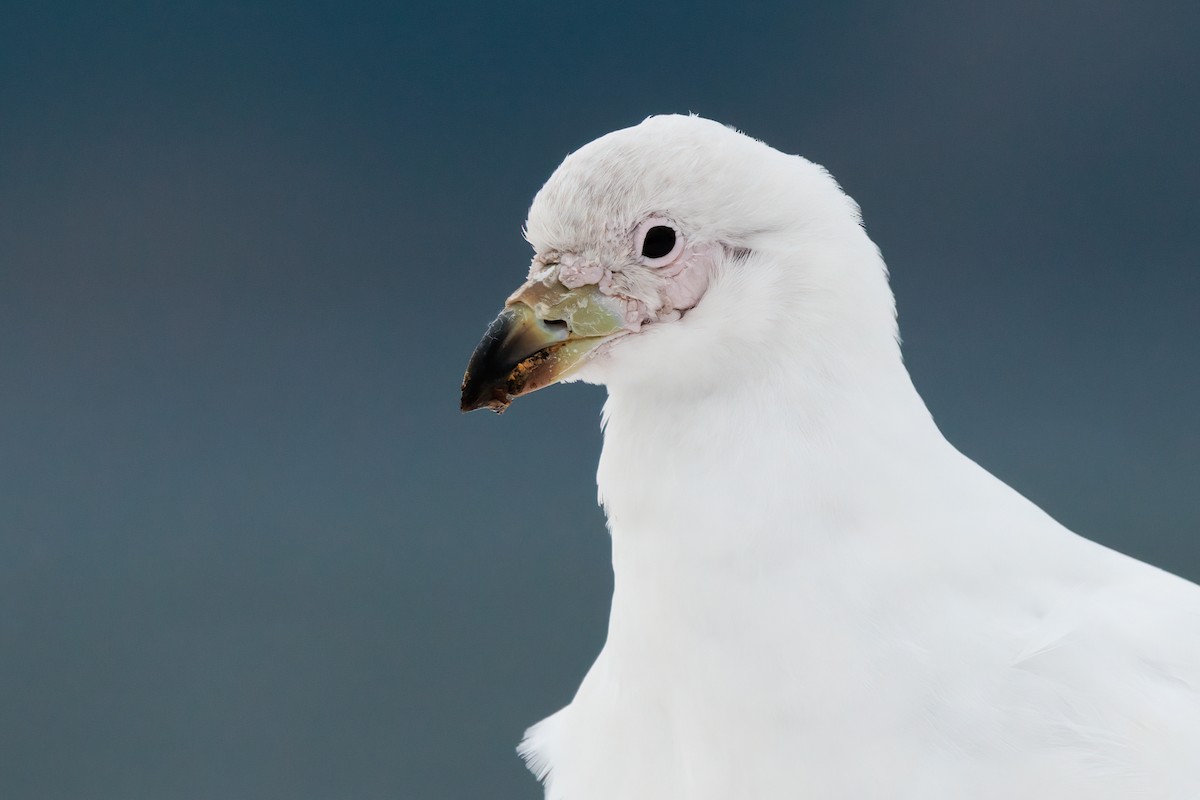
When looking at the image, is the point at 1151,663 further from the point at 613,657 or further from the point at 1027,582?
the point at 613,657

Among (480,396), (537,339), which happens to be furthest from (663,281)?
(480,396)

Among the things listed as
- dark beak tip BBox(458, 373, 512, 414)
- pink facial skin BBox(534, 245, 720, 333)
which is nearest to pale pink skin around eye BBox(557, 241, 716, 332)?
pink facial skin BBox(534, 245, 720, 333)

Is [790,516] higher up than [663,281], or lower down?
lower down

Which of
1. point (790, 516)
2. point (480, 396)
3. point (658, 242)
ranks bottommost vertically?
point (790, 516)

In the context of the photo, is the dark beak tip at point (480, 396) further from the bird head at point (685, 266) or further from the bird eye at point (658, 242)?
the bird eye at point (658, 242)

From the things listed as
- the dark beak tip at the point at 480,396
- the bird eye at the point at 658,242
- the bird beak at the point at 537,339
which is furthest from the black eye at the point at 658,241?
the dark beak tip at the point at 480,396

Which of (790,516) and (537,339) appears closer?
(790,516)

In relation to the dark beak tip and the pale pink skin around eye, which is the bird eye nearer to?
the pale pink skin around eye

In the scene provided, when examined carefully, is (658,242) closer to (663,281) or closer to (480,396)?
(663,281)

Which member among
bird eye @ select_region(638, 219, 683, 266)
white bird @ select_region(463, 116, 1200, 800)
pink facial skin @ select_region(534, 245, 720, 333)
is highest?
bird eye @ select_region(638, 219, 683, 266)
